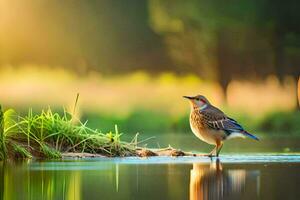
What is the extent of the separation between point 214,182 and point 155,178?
0.42 metres

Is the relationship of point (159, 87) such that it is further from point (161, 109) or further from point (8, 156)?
point (8, 156)

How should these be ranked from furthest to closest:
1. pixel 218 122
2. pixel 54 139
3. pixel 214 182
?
pixel 54 139, pixel 218 122, pixel 214 182

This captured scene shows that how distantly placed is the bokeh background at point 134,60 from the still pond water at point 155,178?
2.01 m

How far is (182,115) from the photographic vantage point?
8.41 metres

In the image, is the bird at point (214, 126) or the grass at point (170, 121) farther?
the grass at point (170, 121)

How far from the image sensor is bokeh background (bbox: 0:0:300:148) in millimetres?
8305

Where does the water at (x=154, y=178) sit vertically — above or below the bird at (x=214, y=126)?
below

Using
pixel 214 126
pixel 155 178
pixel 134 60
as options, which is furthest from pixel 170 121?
pixel 155 178

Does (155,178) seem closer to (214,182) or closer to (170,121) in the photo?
(214,182)

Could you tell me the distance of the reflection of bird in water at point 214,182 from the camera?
164 inches

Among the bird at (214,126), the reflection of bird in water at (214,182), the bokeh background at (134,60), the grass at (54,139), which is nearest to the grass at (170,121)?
the bokeh background at (134,60)

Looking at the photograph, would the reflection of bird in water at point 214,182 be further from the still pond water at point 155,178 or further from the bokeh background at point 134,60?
the bokeh background at point 134,60

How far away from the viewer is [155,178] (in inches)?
194

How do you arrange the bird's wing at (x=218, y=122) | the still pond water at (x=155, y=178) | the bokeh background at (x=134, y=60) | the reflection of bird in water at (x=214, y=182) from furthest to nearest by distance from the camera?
the bokeh background at (x=134, y=60), the bird's wing at (x=218, y=122), the still pond water at (x=155, y=178), the reflection of bird in water at (x=214, y=182)
